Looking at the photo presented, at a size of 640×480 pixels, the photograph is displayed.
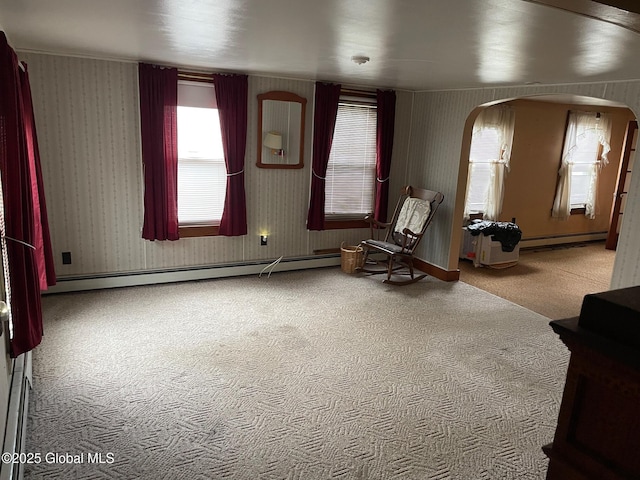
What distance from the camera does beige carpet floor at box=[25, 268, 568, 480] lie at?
2.33m

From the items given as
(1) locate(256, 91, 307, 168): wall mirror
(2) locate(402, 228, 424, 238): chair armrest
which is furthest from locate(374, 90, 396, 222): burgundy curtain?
(1) locate(256, 91, 307, 168): wall mirror

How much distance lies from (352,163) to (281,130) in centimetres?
101

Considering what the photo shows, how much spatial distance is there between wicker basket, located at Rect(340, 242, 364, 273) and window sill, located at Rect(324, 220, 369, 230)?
308 mm

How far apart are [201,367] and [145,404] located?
20.0 inches

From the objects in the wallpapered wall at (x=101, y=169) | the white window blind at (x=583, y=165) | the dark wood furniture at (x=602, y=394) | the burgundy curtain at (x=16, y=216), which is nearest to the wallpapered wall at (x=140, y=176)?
the wallpapered wall at (x=101, y=169)

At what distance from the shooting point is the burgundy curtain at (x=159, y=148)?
4391 millimetres

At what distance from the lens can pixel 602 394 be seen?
0.87m

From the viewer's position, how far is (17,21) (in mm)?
2738

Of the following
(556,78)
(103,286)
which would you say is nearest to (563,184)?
(556,78)

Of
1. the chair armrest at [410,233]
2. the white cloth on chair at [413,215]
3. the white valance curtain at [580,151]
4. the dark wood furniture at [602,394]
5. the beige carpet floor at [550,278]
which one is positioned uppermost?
the white valance curtain at [580,151]

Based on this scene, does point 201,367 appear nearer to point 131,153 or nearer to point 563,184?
point 131,153

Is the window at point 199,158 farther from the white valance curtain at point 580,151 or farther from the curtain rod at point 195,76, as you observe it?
the white valance curtain at point 580,151

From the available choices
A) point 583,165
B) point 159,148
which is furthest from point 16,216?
point 583,165

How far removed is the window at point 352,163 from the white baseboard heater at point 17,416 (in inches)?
142
